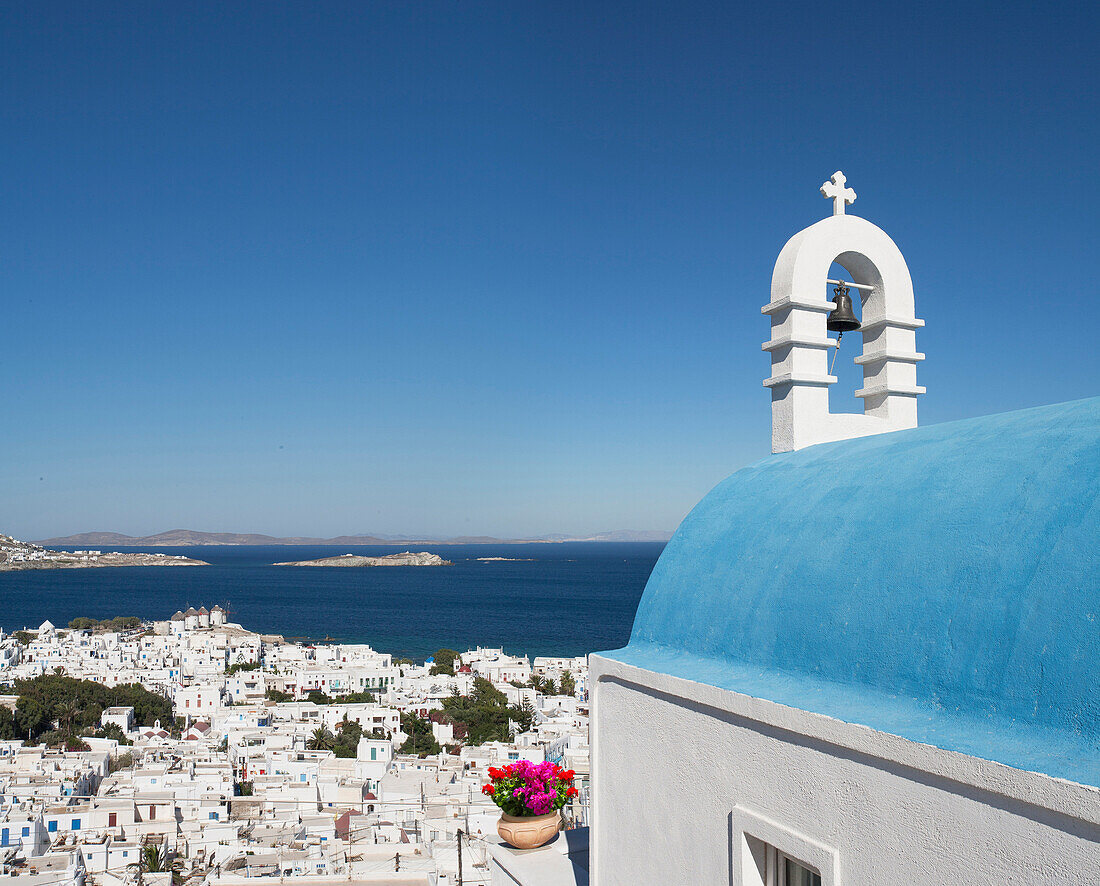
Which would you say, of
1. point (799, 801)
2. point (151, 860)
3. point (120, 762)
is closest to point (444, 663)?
point (120, 762)

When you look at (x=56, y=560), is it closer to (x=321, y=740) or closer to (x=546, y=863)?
(x=321, y=740)

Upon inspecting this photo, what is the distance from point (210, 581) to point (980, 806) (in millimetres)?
143457

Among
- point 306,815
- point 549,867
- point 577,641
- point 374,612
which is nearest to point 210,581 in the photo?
point 374,612

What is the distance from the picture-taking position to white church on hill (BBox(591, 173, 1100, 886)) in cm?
237

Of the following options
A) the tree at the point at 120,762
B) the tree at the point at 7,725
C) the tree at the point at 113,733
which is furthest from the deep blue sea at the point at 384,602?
the tree at the point at 120,762

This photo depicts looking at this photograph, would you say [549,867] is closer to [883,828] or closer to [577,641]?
[883,828]

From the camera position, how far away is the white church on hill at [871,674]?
7.78 feet

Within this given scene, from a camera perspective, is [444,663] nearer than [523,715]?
No

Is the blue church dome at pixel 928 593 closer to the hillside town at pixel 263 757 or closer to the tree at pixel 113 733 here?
the hillside town at pixel 263 757

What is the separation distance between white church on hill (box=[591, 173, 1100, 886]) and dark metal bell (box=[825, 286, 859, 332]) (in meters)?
0.60

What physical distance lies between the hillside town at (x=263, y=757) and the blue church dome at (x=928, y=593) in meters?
6.33

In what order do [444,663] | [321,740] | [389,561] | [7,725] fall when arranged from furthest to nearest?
[389,561], [444,663], [7,725], [321,740]

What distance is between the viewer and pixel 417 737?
34812mm

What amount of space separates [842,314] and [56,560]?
19384 centimetres
